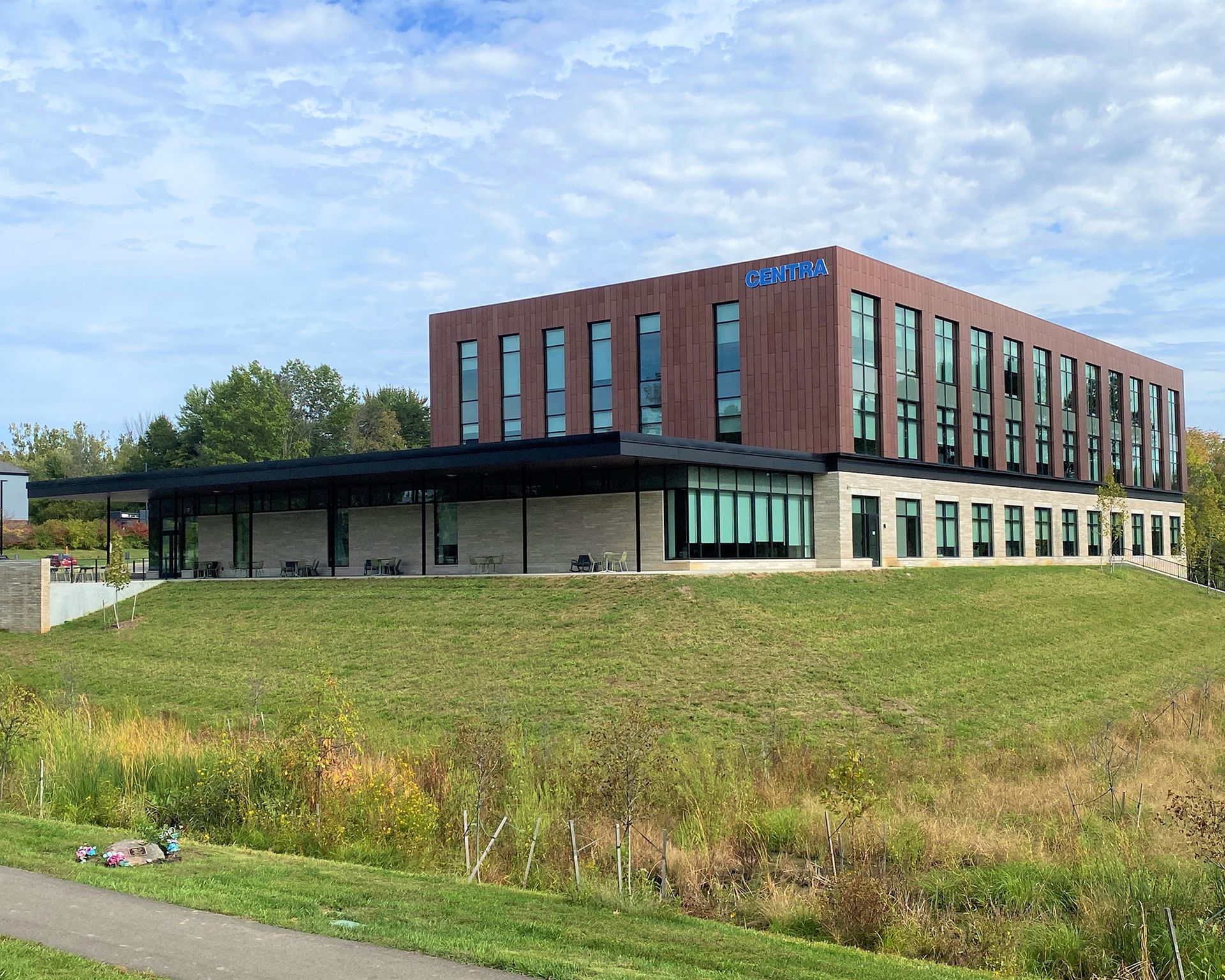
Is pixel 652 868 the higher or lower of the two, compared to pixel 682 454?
lower

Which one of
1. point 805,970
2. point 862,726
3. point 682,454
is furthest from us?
point 682,454

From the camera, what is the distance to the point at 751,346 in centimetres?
4856

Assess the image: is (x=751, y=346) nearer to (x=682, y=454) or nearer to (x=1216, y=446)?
(x=682, y=454)

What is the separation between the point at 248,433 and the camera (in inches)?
4033

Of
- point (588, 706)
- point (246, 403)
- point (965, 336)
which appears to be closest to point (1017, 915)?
point (588, 706)

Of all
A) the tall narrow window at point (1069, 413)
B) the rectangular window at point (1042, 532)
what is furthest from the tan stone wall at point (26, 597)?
the tall narrow window at point (1069, 413)

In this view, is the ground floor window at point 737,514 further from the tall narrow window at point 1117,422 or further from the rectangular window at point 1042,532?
the tall narrow window at point 1117,422

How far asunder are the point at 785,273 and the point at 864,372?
548 cm

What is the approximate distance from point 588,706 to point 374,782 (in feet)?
31.2

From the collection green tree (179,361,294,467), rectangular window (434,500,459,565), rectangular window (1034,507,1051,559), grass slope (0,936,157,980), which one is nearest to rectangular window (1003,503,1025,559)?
rectangular window (1034,507,1051,559)

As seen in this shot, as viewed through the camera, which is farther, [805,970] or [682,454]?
[682,454]

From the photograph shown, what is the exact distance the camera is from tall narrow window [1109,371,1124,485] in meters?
72.1

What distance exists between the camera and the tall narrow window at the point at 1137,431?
245 feet

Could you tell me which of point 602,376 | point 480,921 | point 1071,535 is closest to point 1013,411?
point 1071,535
